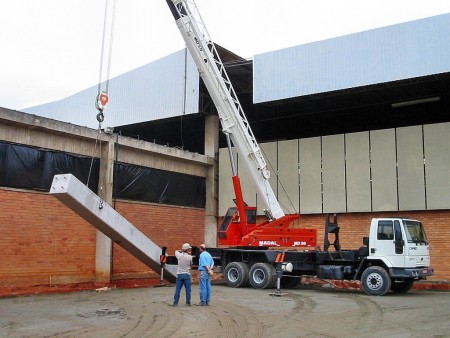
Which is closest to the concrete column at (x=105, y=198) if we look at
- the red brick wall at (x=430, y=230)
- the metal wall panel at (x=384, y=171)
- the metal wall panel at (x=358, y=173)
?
the red brick wall at (x=430, y=230)

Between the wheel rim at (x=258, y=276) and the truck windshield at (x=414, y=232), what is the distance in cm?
537

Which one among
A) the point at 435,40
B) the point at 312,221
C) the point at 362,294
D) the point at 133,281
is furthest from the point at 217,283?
the point at 435,40

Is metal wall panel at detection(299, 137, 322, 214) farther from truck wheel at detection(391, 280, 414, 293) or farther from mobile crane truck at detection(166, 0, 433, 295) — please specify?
truck wheel at detection(391, 280, 414, 293)

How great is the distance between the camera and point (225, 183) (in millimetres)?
25969

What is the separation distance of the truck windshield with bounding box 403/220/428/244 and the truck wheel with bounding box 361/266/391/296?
1.38m

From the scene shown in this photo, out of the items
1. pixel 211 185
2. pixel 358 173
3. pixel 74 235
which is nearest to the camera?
pixel 74 235

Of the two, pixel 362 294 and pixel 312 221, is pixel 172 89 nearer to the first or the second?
pixel 312 221

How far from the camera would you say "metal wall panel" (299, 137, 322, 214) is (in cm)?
2341

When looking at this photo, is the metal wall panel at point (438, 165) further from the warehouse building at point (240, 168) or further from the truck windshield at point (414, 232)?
the truck windshield at point (414, 232)

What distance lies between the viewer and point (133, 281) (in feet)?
69.2

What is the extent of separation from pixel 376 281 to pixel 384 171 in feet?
21.3

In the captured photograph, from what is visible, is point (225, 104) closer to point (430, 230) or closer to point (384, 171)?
point (384, 171)

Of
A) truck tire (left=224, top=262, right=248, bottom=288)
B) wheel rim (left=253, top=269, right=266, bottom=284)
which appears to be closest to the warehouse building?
truck tire (left=224, top=262, right=248, bottom=288)

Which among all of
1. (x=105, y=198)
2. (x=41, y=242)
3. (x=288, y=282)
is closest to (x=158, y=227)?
(x=105, y=198)
